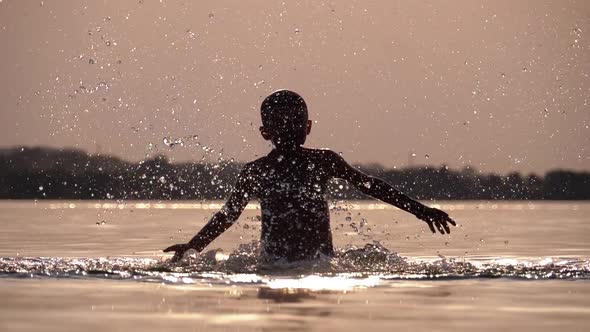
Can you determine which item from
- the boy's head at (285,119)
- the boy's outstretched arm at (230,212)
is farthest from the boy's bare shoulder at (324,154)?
the boy's outstretched arm at (230,212)

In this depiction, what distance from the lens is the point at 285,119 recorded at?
1353 cm

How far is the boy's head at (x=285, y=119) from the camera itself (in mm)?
13555

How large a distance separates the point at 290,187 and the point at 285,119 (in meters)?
0.69

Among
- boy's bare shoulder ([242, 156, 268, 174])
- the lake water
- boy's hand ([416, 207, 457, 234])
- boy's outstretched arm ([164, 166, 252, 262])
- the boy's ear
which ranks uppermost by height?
the boy's ear

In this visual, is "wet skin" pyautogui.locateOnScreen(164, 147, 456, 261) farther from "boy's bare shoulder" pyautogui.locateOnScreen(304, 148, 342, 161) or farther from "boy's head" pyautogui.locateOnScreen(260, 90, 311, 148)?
"boy's head" pyautogui.locateOnScreen(260, 90, 311, 148)

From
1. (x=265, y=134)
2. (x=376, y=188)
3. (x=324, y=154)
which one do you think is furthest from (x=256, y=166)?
(x=376, y=188)

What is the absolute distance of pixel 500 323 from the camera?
894cm

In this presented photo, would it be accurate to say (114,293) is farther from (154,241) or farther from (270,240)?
(154,241)

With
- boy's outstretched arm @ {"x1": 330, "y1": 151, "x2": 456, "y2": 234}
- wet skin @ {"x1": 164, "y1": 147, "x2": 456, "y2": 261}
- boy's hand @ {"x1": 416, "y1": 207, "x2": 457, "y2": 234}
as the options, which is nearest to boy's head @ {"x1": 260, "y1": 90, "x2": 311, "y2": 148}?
wet skin @ {"x1": 164, "y1": 147, "x2": 456, "y2": 261}

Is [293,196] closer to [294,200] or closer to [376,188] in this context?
[294,200]

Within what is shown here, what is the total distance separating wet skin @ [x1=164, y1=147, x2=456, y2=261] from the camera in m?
13.7

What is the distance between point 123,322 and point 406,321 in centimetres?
174

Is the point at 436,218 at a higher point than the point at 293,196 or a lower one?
lower

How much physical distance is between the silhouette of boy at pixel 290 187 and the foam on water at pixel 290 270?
0.23 m
